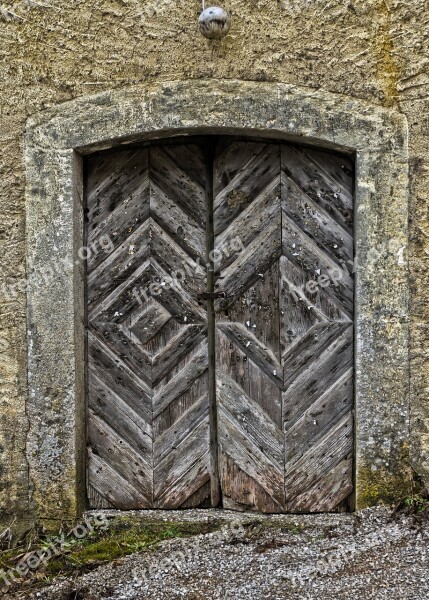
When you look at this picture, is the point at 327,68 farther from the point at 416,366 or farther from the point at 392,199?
the point at 416,366

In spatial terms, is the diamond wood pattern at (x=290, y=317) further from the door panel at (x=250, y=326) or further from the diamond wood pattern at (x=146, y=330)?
the diamond wood pattern at (x=146, y=330)

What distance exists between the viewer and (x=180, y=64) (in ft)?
10.2

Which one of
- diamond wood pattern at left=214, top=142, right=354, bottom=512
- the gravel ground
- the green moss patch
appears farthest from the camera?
diamond wood pattern at left=214, top=142, right=354, bottom=512

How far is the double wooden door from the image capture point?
328cm

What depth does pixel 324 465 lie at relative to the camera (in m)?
3.29

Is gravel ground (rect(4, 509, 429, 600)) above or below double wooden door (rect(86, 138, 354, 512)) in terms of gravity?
below

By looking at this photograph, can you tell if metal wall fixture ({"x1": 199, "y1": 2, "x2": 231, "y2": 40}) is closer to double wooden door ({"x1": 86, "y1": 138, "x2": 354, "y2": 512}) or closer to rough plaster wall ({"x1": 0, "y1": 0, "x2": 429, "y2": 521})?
rough plaster wall ({"x1": 0, "y1": 0, "x2": 429, "y2": 521})

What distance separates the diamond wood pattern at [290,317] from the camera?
3275 millimetres

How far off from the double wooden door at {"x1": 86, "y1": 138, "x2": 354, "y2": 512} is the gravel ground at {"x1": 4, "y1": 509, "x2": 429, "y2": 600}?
10.0 inches

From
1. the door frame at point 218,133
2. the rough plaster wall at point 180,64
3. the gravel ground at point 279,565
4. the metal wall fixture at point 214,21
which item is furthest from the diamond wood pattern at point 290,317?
the metal wall fixture at point 214,21

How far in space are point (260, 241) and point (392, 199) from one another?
0.72 metres

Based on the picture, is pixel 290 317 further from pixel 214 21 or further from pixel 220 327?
pixel 214 21

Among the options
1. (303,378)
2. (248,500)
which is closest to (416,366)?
(303,378)

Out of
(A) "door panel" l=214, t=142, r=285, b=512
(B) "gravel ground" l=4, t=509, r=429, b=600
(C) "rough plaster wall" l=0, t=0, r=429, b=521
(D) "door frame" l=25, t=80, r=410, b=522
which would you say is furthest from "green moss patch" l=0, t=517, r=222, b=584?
(A) "door panel" l=214, t=142, r=285, b=512
